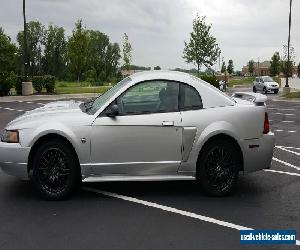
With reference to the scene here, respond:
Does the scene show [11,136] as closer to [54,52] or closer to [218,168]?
[218,168]

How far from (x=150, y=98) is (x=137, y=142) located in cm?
68

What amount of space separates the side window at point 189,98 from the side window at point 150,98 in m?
0.09

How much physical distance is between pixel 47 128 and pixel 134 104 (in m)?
1.23

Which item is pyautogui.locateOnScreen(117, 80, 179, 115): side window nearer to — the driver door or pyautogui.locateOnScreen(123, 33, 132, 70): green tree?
the driver door

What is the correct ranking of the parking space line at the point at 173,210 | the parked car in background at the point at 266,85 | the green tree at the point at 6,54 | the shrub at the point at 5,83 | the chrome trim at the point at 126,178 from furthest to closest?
1. the green tree at the point at 6,54
2. the parked car in background at the point at 266,85
3. the shrub at the point at 5,83
4. the chrome trim at the point at 126,178
5. the parking space line at the point at 173,210

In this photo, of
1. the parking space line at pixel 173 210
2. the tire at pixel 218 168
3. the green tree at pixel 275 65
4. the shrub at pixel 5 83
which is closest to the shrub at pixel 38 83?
the shrub at pixel 5 83

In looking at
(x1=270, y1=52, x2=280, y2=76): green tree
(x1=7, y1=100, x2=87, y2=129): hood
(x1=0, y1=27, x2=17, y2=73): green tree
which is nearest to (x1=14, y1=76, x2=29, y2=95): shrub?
(x1=7, y1=100, x2=87, y2=129): hood

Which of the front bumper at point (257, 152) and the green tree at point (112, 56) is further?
the green tree at point (112, 56)

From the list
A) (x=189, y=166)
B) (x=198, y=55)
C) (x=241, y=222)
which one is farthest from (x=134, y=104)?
(x=198, y=55)

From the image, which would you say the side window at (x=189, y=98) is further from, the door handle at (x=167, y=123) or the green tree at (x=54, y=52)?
the green tree at (x=54, y=52)

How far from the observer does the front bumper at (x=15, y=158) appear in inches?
220

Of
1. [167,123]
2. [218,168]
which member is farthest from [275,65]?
[167,123]

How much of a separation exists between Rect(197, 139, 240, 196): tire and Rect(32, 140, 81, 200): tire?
176cm

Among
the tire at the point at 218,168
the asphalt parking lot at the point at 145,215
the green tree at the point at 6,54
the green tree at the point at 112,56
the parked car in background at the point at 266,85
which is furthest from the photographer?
the green tree at the point at 112,56
